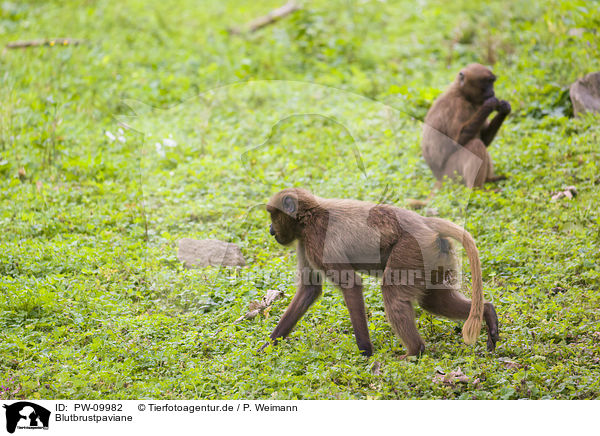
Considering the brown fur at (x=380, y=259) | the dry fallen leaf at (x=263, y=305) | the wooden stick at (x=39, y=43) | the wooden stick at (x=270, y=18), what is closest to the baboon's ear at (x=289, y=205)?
the brown fur at (x=380, y=259)

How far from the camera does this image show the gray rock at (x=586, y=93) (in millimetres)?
8672

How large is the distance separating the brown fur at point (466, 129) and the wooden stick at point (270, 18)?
19.0ft

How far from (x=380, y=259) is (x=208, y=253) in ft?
6.70

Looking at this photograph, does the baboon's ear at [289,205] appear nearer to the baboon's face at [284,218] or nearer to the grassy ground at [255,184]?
the baboon's face at [284,218]

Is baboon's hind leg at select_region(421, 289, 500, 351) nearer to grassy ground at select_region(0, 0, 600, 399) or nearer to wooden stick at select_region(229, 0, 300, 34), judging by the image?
grassy ground at select_region(0, 0, 600, 399)

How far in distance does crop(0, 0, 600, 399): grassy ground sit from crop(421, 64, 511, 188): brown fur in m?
0.30

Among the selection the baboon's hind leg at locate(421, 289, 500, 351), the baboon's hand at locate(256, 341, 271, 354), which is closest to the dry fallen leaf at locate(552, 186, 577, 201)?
the baboon's hind leg at locate(421, 289, 500, 351)

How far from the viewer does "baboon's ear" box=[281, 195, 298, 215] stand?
5.42 m

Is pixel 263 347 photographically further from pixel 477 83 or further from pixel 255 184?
pixel 477 83

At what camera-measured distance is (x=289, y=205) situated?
17.8 ft

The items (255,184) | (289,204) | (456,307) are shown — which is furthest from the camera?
(255,184)

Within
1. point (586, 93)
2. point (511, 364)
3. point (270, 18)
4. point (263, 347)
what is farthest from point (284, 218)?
point (270, 18)

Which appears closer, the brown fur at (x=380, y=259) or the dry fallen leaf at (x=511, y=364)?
the dry fallen leaf at (x=511, y=364)
